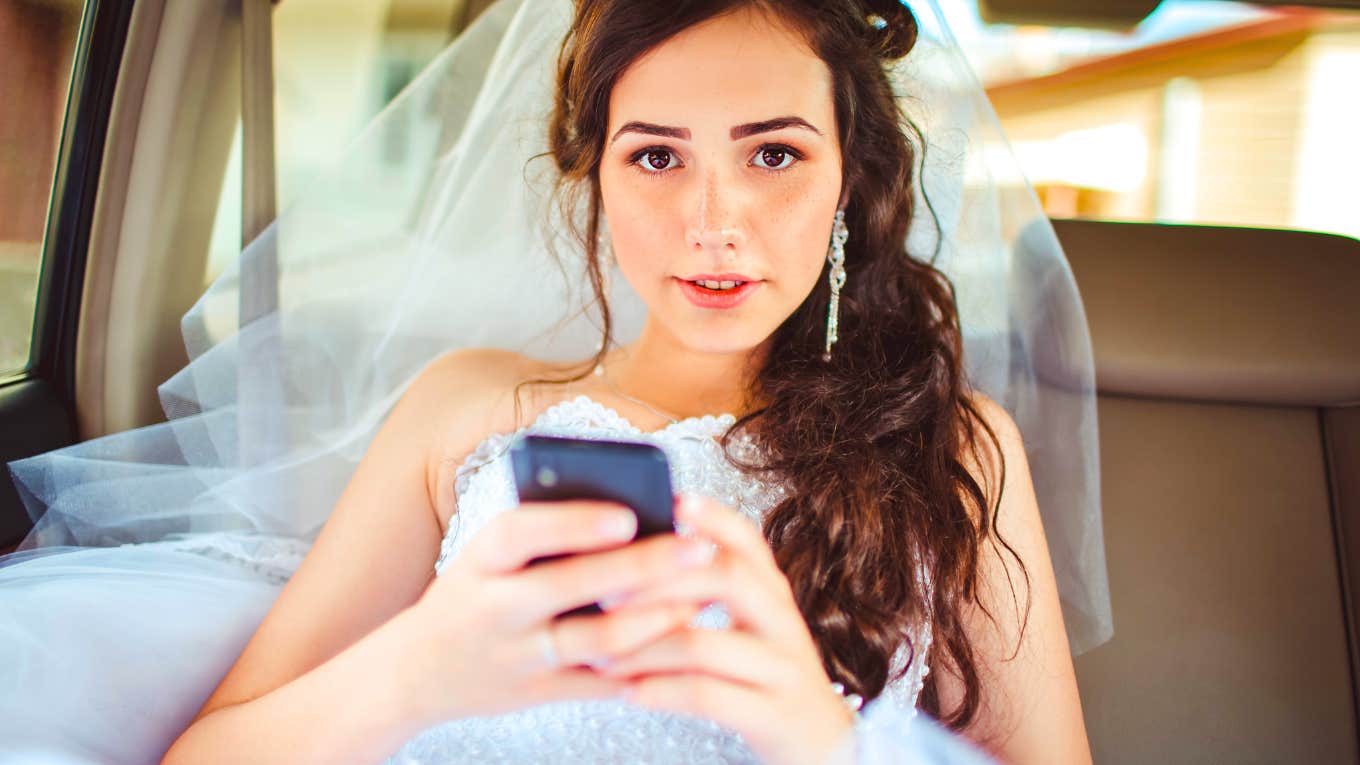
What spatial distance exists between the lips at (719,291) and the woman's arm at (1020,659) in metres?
0.45

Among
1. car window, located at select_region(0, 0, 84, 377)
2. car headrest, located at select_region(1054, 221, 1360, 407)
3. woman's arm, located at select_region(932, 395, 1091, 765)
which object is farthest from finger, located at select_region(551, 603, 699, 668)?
car window, located at select_region(0, 0, 84, 377)

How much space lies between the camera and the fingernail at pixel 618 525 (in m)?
0.74

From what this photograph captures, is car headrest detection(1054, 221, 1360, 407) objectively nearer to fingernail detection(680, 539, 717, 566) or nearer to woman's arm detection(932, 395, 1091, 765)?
woman's arm detection(932, 395, 1091, 765)

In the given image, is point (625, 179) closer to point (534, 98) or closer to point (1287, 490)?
point (534, 98)

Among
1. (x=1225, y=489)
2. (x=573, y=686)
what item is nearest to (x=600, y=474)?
(x=573, y=686)

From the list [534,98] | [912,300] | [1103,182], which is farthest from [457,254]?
[1103,182]

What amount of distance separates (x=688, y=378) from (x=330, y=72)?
127 cm

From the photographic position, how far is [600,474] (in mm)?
740

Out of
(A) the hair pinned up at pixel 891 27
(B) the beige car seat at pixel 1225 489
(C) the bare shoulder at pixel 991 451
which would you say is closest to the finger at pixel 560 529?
(C) the bare shoulder at pixel 991 451

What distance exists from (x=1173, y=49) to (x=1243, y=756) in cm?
163

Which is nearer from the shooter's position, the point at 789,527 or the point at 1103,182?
the point at 789,527

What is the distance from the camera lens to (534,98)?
172cm

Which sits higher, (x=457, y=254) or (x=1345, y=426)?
(x=457, y=254)

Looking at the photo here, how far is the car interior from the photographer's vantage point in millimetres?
1649
